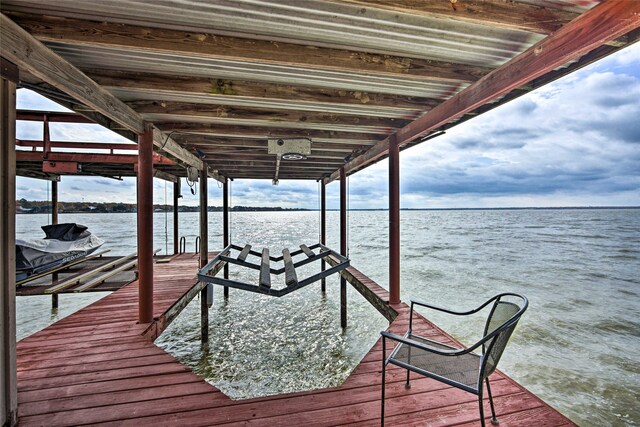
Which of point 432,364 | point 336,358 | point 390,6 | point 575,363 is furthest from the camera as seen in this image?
point 575,363

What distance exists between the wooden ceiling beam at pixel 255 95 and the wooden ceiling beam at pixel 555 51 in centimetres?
49

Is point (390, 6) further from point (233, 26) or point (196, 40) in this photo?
point (196, 40)

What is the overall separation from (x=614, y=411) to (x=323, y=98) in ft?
20.6

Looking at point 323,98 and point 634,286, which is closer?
point 323,98

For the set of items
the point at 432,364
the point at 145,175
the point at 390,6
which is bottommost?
the point at 432,364

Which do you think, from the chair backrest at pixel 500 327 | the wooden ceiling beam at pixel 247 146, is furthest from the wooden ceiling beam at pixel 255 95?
the chair backrest at pixel 500 327

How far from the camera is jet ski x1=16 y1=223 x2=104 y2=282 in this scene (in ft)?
17.3

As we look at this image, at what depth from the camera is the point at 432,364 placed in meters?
1.90

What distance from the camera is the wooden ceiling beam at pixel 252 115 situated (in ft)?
9.80

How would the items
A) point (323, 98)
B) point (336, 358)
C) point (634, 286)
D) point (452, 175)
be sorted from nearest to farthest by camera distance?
point (323, 98), point (336, 358), point (634, 286), point (452, 175)

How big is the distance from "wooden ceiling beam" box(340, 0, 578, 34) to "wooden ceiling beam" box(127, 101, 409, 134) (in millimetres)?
1882

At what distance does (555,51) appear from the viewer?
1650 mm

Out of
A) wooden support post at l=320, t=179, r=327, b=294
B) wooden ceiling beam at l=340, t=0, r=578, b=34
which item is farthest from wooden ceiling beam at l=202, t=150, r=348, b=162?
wooden ceiling beam at l=340, t=0, r=578, b=34

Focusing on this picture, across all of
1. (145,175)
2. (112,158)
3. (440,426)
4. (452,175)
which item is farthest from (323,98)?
(452,175)
